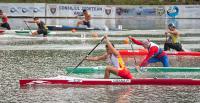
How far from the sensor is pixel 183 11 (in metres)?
65.8

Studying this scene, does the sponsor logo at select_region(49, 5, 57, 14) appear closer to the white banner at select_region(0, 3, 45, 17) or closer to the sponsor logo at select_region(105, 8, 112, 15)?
the white banner at select_region(0, 3, 45, 17)

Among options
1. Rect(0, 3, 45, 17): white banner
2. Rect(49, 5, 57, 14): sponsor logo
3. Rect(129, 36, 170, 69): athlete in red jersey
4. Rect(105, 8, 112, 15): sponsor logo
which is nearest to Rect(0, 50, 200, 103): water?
Rect(129, 36, 170, 69): athlete in red jersey

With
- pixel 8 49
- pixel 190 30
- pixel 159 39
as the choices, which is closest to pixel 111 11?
pixel 190 30

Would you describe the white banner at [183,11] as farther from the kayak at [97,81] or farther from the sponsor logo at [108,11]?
the kayak at [97,81]

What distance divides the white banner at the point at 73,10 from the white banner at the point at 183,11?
6.68 m

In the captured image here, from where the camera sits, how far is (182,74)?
69.6 feet

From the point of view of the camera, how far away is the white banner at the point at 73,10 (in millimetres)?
60719

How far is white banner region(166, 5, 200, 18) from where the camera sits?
6481 cm

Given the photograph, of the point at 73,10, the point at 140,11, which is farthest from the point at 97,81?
the point at 140,11

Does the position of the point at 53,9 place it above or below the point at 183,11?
above

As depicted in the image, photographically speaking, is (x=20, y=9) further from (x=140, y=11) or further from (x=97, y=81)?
(x=97, y=81)

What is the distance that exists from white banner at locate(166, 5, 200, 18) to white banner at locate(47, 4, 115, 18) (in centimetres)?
668

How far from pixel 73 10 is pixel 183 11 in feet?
41.3

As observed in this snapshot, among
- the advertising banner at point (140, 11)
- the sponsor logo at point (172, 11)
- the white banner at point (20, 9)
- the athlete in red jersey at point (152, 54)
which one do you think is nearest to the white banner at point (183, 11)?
the sponsor logo at point (172, 11)
